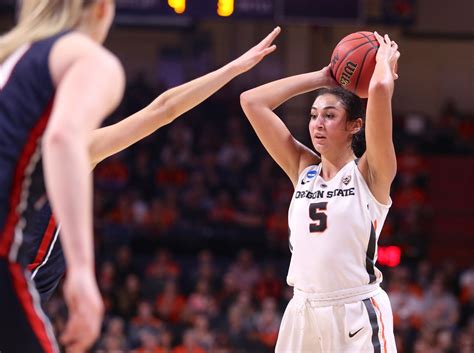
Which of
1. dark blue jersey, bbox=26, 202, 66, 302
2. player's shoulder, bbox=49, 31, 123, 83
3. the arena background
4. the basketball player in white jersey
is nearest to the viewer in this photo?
player's shoulder, bbox=49, 31, 123, 83

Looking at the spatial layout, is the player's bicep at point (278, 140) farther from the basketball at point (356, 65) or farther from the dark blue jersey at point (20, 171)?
the dark blue jersey at point (20, 171)

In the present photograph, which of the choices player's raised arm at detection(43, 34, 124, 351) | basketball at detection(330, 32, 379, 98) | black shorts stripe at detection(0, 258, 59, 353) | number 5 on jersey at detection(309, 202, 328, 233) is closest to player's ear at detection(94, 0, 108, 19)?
player's raised arm at detection(43, 34, 124, 351)

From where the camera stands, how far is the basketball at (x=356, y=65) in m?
4.52

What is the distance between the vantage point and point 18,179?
2795 millimetres

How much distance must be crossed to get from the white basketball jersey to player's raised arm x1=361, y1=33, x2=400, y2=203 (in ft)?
0.23

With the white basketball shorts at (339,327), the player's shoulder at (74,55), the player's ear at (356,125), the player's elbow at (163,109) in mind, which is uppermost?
the player's shoulder at (74,55)

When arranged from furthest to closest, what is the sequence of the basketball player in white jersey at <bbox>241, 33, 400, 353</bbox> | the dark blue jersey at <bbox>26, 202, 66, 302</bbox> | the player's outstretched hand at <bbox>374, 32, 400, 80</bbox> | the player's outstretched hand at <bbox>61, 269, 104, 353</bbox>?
the player's outstretched hand at <bbox>374, 32, 400, 80</bbox>
the basketball player in white jersey at <bbox>241, 33, 400, 353</bbox>
the dark blue jersey at <bbox>26, 202, 66, 302</bbox>
the player's outstretched hand at <bbox>61, 269, 104, 353</bbox>

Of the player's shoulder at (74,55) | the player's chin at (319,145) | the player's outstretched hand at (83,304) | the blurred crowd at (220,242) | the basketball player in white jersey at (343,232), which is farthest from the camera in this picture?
the blurred crowd at (220,242)

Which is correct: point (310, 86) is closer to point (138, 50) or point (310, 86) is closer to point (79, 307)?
point (79, 307)

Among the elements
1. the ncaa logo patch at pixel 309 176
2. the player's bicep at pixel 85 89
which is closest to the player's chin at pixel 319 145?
the ncaa logo patch at pixel 309 176

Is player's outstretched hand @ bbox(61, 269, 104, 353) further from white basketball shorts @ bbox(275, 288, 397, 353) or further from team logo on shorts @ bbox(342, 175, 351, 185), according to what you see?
team logo on shorts @ bbox(342, 175, 351, 185)

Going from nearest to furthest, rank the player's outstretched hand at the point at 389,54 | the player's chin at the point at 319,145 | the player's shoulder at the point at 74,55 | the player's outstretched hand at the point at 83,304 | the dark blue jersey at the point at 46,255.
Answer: the player's outstretched hand at the point at 83,304, the player's shoulder at the point at 74,55, the dark blue jersey at the point at 46,255, the player's outstretched hand at the point at 389,54, the player's chin at the point at 319,145

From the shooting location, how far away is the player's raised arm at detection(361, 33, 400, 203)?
13.7 ft

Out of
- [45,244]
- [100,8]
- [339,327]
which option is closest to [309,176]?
[339,327]
